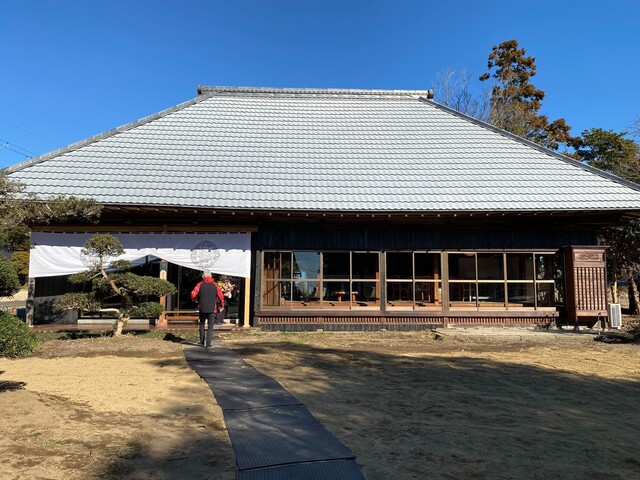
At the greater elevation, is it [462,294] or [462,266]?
[462,266]

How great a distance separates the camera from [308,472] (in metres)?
3.46

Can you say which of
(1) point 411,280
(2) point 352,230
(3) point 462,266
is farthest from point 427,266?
(2) point 352,230

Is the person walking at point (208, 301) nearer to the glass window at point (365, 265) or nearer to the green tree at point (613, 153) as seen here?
the glass window at point (365, 265)

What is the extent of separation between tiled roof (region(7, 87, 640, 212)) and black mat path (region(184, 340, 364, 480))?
624 cm

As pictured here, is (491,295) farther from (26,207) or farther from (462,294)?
(26,207)

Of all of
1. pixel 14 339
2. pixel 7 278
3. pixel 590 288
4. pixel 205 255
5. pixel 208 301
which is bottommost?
pixel 14 339

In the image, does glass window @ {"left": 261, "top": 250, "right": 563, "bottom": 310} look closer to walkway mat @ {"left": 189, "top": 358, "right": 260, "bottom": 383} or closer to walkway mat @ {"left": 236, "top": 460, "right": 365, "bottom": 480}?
walkway mat @ {"left": 189, "top": 358, "right": 260, "bottom": 383}

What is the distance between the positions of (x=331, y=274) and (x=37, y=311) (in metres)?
8.14

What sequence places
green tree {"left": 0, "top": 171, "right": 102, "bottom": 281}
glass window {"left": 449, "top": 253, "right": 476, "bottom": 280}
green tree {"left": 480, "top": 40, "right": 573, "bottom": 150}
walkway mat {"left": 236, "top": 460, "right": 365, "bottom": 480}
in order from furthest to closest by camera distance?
1. green tree {"left": 480, "top": 40, "right": 573, "bottom": 150}
2. glass window {"left": 449, "top": 253, "right": 476, "bottom": 280}
3. green tree {"left": 0, "top": 171, "right": 102, "bottom": 281}
4. walkway mat {"left": 236, "top": 460, "right": 365, "bottom": 480}

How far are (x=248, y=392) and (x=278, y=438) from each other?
5.76 feet

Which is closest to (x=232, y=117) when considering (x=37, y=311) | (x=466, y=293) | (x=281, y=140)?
(x=281, y=140)

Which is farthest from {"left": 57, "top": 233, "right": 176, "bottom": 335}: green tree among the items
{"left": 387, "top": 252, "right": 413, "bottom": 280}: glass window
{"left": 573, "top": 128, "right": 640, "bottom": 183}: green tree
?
{"left": 573, "top": 128, "right": 640, "bottom": 183}: green tree

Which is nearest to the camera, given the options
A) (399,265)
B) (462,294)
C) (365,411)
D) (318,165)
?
(365,411)

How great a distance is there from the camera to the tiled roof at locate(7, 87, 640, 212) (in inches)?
472
